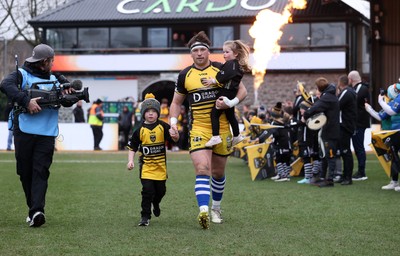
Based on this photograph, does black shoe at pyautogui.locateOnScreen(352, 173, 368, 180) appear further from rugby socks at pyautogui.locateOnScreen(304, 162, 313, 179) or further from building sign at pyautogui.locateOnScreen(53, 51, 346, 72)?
building sign at pyautogui.locateOnScreen(53, 51, 346, 72)

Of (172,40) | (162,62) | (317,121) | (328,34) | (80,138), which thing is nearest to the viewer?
(317,121)

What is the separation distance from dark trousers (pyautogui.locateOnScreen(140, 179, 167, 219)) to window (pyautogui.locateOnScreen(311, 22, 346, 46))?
32.0 meters

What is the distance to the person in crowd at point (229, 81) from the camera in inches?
368

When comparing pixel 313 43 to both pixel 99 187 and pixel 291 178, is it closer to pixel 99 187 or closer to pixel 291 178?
pixel 291 178

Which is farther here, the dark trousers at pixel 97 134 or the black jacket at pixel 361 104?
the dark trousers at pixel 97 134

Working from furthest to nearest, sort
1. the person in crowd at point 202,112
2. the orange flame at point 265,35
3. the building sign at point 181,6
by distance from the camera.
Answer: the building sign at point 181,6
the orange flame at point 265,35
the person in crowd at point 202,112

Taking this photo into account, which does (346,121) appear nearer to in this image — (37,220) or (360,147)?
(360,147)

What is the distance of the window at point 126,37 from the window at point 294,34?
7.53m

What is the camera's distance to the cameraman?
9.38 metres

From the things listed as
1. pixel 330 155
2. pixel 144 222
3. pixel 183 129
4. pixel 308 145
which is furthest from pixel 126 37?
pixel 144 222

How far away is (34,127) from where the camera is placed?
9.50 meters

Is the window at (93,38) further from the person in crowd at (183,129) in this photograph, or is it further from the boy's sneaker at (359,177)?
the boy's sneaker at (359,177)

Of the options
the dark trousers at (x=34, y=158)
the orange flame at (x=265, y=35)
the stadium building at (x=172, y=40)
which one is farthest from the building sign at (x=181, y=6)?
the dark trousers at (x=34, y=158)

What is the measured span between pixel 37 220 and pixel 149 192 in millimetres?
1277
